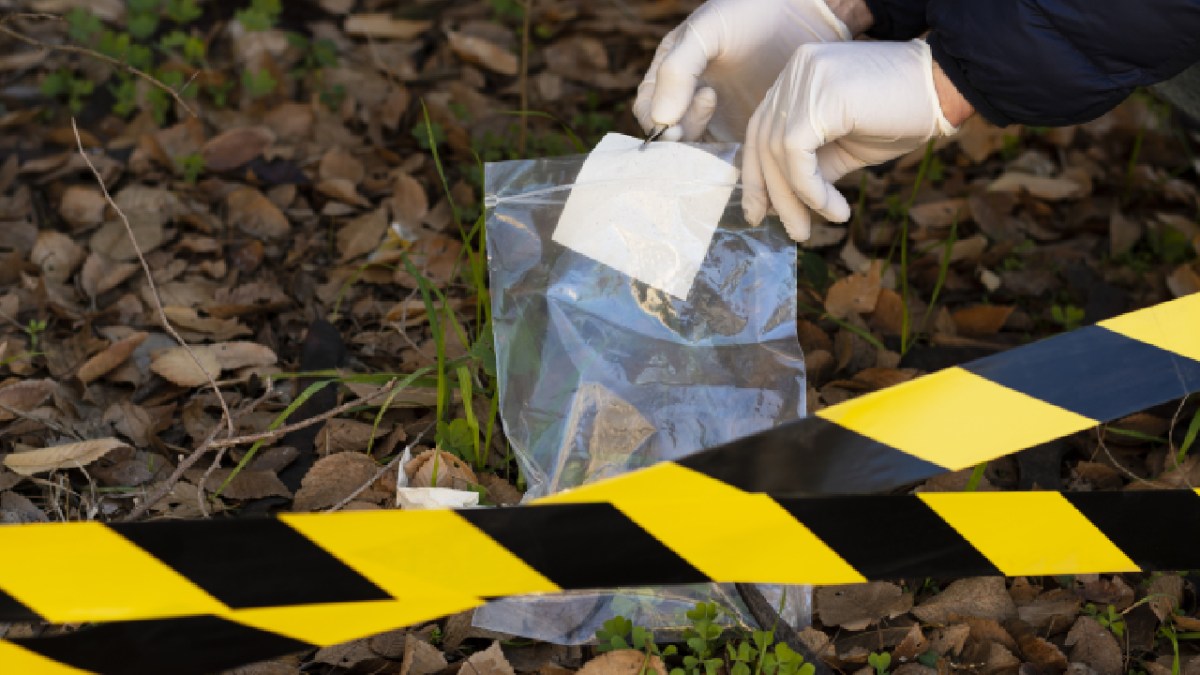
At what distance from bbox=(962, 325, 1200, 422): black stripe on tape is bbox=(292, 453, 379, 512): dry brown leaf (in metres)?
0.82

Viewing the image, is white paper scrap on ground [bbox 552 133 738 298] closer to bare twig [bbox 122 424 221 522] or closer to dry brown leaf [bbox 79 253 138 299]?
bare twig [bbox 122 424 221 522]

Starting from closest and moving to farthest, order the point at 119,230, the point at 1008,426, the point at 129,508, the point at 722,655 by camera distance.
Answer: the point at 1008,426
the point at 722,655
the point at 129,508
the point at 119,230

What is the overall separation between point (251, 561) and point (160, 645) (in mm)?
121

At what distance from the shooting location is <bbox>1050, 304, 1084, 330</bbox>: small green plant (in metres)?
1.97

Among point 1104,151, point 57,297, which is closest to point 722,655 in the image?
point 57,297

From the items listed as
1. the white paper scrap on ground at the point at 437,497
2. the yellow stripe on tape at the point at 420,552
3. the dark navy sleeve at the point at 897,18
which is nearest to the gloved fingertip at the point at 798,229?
the dark navy sleeve at the point at 897,18

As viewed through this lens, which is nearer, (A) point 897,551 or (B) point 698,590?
(A) point 897,551

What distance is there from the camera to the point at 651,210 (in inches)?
61.3

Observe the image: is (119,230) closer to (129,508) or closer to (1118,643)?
(129,508)

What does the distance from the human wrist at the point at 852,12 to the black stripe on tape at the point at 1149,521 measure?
0.94m

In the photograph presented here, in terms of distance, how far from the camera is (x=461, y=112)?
7.87ft

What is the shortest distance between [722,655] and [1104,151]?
1.65 m

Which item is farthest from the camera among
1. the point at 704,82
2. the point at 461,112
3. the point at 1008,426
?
the point at 461,112

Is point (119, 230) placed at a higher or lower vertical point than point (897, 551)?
lower
